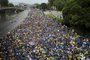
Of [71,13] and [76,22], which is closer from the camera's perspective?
[76,22]

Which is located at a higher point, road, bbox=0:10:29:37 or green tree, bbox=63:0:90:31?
green tree, bbox=63:0:90:31

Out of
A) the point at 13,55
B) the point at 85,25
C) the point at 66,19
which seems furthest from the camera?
the point at 66,19

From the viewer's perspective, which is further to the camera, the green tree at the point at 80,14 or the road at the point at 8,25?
the road at the point at 8,25

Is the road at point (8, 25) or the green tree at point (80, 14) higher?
the green tree at point (80, 14)

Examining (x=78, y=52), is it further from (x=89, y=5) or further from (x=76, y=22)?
(x=89, y=5)

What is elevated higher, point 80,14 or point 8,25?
point 80,14

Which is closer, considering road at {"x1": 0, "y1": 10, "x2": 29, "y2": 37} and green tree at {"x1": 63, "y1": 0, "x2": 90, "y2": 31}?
green tree at {"x1": 63, "y1": 0, "x2": 90, "y2": 31}

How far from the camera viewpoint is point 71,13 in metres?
50.9

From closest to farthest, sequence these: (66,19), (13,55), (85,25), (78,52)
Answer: (78,52) → (13,55) → (85,25) → (66,19)

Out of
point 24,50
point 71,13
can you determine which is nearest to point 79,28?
point 71,13

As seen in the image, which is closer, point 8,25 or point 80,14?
point 80,14

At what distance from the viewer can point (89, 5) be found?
4859 centimetres

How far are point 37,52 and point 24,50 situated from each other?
11.6 ft

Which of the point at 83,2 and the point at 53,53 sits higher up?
the point at 83,2
